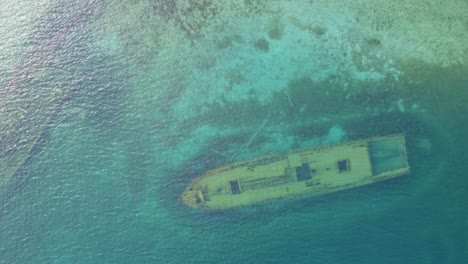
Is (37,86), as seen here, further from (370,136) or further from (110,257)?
(370,136)

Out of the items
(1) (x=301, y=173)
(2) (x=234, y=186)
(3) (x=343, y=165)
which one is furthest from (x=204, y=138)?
(3) (x=343, y=165)

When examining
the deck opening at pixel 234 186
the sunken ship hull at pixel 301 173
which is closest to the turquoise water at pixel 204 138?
the sunken ship hull at pixel 301 173

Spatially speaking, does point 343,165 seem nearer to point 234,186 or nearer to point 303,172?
point 303,172

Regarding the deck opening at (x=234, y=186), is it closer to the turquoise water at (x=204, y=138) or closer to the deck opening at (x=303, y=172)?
the turquoise water at (x=204, y=138)

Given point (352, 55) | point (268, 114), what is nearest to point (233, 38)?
point (268, 114)

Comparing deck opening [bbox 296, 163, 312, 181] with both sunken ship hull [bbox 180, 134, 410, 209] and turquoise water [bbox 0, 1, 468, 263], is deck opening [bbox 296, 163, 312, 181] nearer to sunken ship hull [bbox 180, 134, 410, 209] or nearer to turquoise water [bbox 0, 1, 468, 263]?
sunken ship hull [bbox 180, 134, 410, 209]

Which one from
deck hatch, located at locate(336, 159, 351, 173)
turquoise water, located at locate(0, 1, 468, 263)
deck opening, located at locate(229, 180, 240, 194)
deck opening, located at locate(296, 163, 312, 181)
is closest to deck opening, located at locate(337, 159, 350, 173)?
deck hatch, located at locate(336, 159, 351, 173)
